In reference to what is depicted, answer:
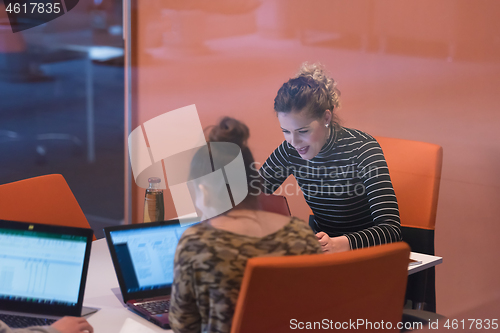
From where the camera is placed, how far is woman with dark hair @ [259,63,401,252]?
1.82 metres

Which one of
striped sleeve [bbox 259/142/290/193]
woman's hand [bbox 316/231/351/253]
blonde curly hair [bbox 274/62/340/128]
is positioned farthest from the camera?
striped sleeve [bbox 259/142/290/193]

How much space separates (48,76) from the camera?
3.53m

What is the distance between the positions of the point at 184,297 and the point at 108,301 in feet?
1.49

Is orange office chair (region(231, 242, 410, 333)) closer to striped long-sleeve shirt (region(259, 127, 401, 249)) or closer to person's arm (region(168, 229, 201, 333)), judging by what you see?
person's arm (region(168, 229, 201, 333))

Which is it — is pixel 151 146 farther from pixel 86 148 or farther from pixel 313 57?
pixel 313 57

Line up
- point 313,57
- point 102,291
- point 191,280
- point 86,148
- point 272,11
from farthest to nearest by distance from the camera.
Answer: point 86,148, point 272,11, point 313,57, point 102,291, point 191,280

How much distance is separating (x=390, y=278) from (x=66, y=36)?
10.9 ft

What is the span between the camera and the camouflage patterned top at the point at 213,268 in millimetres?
978

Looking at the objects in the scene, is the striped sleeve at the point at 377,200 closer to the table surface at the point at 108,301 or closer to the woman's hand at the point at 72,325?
the table surface at the point at 108,301

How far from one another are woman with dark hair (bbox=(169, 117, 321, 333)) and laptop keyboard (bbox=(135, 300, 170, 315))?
0.71 feet

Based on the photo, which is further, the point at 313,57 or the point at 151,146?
the point at 151,146

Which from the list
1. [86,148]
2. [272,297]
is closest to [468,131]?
[272,297]

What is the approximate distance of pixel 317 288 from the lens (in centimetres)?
90

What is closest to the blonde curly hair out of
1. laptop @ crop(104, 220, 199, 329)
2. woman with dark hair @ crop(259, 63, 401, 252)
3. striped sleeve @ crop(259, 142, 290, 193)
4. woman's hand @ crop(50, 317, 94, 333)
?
woman with dark hair @ crop(259, 63, 401, 252)
